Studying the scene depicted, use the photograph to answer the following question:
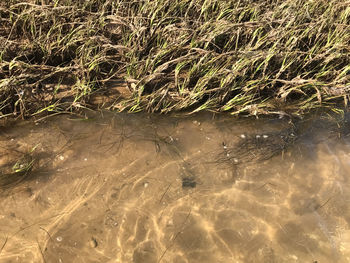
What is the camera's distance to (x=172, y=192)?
2.84m

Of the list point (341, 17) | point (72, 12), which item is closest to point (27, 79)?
point (72, 12)

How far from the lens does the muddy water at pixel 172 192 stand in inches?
97.0

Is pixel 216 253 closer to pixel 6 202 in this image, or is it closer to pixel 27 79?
pixel 6 202

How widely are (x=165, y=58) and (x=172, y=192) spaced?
173cm

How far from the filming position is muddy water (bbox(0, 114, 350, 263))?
246 cm

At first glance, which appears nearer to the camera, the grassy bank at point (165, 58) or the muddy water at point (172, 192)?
the muddy water at point (172, 192)

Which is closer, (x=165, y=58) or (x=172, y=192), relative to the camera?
(x=172, y=192)

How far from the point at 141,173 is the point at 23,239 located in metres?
1.16

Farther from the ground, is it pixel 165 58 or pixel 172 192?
pixel 165 58

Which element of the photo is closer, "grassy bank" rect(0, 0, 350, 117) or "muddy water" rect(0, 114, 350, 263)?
"muddy water" rect(0, 114, 350, 263)

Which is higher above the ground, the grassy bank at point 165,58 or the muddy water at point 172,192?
the grassy bank at point 165,58

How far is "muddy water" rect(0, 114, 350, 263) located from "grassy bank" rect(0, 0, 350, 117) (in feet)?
0.95

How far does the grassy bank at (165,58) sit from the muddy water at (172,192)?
29 centimetres

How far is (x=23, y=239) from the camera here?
7.73 ft
